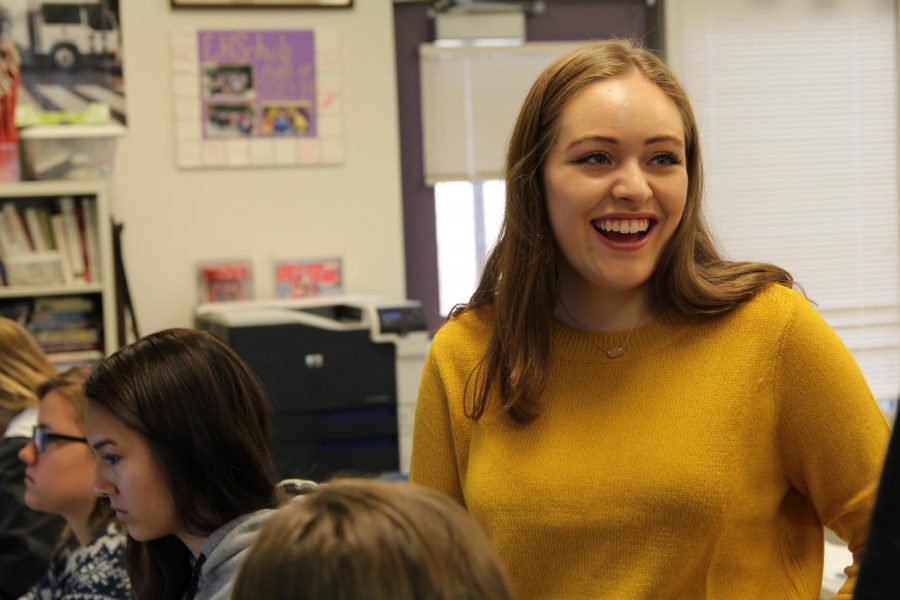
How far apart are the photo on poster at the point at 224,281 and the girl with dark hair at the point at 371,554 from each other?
3.49 metres

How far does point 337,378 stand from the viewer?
384cm

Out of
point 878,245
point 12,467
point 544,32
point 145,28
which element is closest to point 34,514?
point 12,467

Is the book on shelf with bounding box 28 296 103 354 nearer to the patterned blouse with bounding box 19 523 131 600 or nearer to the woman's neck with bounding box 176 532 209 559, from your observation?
the patterned blouse with bounding box 19 523 131 600

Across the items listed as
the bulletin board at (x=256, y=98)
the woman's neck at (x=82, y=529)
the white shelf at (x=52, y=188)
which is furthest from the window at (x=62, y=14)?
the woman's neck at (x=82, y=529)

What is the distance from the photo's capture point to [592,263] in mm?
1445

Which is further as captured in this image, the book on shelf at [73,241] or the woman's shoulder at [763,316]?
the book on shelf at [73,241]

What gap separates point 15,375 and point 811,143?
3.40m

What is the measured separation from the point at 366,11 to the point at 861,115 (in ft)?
7.09

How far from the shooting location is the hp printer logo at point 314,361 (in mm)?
3793

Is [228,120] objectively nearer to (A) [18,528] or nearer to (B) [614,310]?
(A) [18,528]

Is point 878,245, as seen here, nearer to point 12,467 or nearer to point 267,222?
point 267,222

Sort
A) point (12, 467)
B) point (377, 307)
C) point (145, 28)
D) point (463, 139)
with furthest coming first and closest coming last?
point (463, 139), point (145, 28), point (377, 307), point (12, 467)

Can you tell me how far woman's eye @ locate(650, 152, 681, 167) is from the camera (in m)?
1.45

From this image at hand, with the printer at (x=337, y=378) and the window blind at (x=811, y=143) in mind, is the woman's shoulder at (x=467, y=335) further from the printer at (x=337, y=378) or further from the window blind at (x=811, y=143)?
the window blind at (x=811, y=143)
